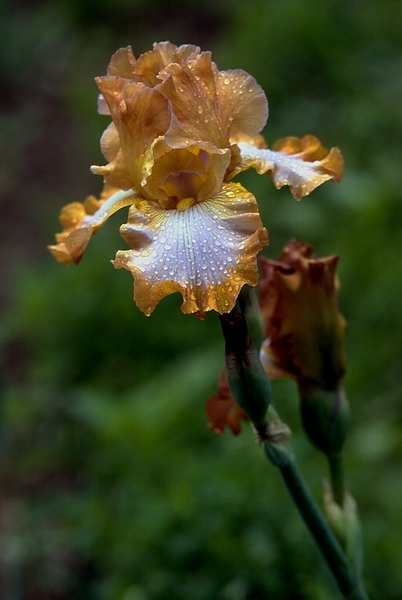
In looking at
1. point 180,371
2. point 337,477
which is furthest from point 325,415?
point 180,371

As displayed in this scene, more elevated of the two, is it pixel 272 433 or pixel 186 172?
pixel 186 172

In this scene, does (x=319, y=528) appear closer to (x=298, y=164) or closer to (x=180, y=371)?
(x=298, y=164)

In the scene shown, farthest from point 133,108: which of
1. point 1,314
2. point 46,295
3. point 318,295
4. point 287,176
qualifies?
point 1,314

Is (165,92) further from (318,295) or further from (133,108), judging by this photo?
(318,295)

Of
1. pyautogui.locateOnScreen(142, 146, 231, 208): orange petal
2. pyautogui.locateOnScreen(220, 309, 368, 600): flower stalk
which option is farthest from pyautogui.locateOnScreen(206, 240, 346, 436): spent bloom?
pyautogui.locateOnScreen(142, 146, 231, 208): orange petal

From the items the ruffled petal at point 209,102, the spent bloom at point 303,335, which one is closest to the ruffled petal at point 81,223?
the ruffled petal at point 209,102

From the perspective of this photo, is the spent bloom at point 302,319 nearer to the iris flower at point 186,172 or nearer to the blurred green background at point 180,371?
the iris flower at point 186,172
